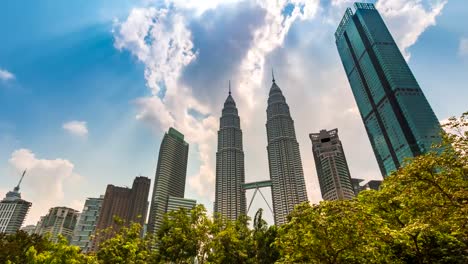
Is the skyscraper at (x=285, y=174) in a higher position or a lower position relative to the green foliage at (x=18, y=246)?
higher

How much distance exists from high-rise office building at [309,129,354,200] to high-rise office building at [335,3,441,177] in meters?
34.9

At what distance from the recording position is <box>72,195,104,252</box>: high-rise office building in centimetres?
13762

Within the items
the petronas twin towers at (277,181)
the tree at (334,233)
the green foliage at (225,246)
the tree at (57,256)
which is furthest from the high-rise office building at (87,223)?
the tree at (334,233)

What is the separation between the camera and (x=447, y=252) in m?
14.5

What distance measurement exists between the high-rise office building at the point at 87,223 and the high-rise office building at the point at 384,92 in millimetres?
170244

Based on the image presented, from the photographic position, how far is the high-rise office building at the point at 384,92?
112m

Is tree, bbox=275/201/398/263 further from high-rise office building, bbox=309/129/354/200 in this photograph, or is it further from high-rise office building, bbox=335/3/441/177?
high-rise office building, bbox=309/129/354/200

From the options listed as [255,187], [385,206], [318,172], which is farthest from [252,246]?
[318,172]

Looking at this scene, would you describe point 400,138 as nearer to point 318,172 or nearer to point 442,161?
point 318,172

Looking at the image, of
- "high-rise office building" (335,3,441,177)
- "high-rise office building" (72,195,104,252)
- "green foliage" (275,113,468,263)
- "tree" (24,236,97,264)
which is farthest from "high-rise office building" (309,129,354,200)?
"tree" (24,236,97,264)

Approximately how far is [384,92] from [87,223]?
194301 mm

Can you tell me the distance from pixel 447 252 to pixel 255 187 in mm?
148805

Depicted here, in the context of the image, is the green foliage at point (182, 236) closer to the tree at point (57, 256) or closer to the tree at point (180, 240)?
the tree at point (180, 240)

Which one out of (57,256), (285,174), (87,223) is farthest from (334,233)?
(87,223)
